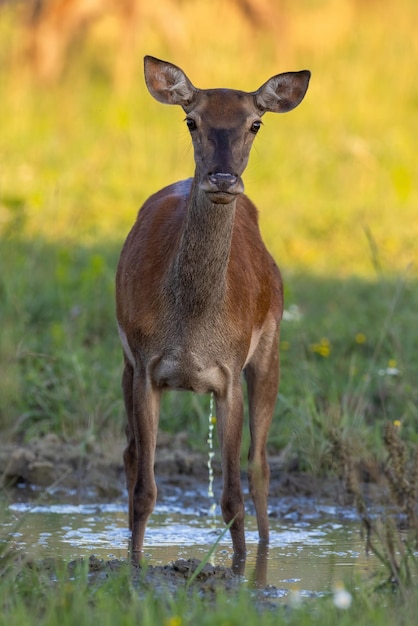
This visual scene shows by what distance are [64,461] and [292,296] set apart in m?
2.91

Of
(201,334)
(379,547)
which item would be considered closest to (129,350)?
(201,334)

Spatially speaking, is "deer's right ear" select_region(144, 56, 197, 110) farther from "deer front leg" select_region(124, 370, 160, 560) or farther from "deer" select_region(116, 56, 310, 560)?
"deer front leg" select_region(124, 370, 160, 560)

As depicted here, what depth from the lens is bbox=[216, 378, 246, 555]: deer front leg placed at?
5105mm

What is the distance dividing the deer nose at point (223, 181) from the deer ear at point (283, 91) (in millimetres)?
577

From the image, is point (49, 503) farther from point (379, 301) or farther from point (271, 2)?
point (271, 2)

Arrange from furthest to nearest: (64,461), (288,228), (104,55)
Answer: (104,55)
(288,228)
(64,461)

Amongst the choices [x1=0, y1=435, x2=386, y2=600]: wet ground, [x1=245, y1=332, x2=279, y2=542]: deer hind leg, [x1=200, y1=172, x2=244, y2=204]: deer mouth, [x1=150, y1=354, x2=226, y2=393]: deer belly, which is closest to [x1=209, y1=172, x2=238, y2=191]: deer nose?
[x1=200, y1=172, x2=244, y2=204]: deer mouth

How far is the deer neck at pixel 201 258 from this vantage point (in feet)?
15.5

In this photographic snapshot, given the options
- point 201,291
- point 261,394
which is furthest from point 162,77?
point 261,394

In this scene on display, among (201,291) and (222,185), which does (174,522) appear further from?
(222,185)

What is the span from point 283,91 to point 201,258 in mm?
758

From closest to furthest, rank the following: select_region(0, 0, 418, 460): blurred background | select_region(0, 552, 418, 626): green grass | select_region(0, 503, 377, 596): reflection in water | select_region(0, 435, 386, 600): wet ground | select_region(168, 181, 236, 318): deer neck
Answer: select_region(0, 552, 418, 626): green grass, select_region(0, 435, 386, 600): wet ground, select_region(168, 181, 236, 318): deer neck, select_region(0, 503, 377, 596): reflection in water, select_region(0, 0, 418, 460): blurred background

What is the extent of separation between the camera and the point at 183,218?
5.19 m

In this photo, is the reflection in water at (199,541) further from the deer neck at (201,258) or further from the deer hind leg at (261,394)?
the deer neck at (201,258)
